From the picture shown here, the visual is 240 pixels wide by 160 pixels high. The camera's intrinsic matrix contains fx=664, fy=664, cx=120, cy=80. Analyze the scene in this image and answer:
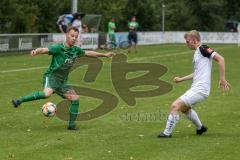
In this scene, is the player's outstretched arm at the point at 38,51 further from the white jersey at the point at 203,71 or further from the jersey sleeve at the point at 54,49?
the white jersey at the point at 203,71

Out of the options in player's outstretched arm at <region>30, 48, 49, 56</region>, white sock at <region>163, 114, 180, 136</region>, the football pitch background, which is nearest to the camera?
the football pitch background

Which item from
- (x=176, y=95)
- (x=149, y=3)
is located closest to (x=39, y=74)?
(x=176, y=95)

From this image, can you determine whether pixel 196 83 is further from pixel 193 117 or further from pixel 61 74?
pixel 61 74

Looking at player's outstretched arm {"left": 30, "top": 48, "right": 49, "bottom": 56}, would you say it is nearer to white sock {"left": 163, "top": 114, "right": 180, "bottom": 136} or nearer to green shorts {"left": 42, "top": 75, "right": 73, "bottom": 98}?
green shorts {"left": 42, "top": 75, "right": 73, "bottom": 98}

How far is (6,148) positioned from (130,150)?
6.09 ft

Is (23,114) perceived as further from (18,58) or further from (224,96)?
(18,58)

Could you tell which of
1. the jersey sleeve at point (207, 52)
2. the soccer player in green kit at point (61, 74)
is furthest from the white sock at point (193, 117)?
the soccer player in green kit at point (61, 74)

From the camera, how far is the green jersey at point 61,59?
1189 cm

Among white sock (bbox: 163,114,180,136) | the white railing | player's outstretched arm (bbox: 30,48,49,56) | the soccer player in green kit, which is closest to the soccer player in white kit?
white sock (bbox: 163,114,180,136)

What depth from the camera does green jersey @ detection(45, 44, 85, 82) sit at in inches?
468

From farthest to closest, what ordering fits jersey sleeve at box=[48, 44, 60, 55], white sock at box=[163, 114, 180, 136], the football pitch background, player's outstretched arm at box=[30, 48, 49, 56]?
jersey sleeve at box=[48, 44, 60, 55] < player's outstretched arm at box=[30, 48, 49, 56] < white sock at box=[163, 114, 180, 136] < the football pitch background

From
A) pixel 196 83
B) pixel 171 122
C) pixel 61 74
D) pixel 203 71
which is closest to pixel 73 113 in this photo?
pixel 61 74

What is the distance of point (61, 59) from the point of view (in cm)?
1190

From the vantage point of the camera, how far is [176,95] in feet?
58.6
